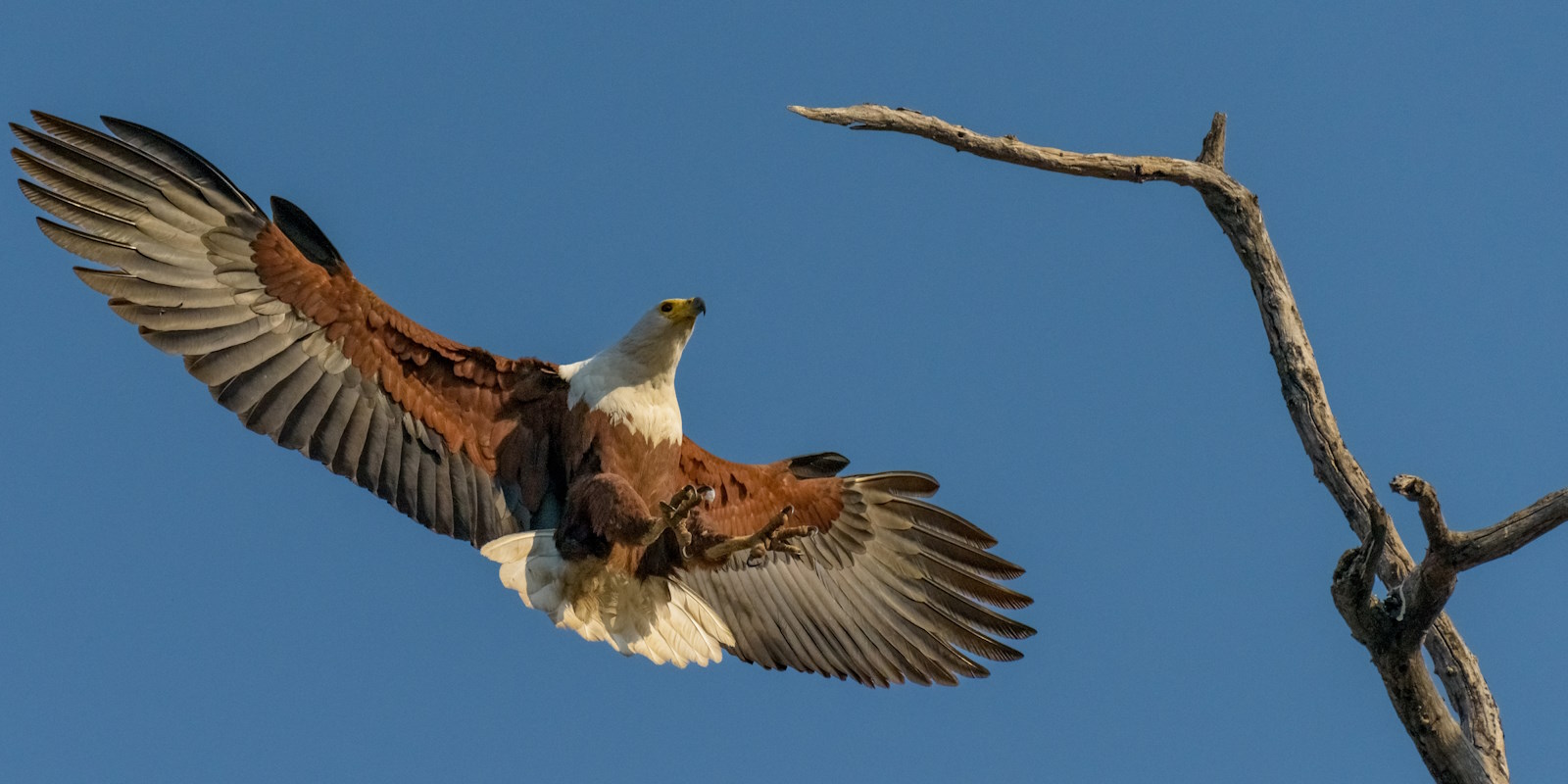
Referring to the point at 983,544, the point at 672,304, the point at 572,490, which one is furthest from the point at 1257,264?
the point at 572,490

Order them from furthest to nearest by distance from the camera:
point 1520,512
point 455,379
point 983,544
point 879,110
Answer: point 983,544 < point 455,379 < point 879,110 < point 1520,512

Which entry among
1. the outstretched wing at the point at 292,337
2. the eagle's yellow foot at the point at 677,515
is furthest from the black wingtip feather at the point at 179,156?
the eagle's yellow foot at the point at 677,515

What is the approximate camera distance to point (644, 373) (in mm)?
7191

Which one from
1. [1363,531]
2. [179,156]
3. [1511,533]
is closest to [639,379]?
[179,156]

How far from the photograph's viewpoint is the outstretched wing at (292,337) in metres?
6.50

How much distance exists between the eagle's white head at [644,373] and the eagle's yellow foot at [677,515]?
391 mm

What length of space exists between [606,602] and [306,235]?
2.09m

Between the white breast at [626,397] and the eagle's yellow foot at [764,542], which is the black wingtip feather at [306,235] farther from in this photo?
the eagle's yellow foot at [764,542]

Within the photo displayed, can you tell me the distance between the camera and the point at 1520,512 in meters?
5.48

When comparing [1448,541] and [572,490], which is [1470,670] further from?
[572,490]

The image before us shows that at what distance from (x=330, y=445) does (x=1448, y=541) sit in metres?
4.52

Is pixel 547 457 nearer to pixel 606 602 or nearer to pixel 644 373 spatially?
pixel 644 373

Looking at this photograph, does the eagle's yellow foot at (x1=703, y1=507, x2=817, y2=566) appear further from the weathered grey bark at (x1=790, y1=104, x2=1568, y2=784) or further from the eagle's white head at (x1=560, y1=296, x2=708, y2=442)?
the weathered grey bark at (x1=790, y1=104, x2=1568, y2=784)

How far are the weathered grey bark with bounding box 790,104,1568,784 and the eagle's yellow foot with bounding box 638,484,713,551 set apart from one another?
1.70 metres
